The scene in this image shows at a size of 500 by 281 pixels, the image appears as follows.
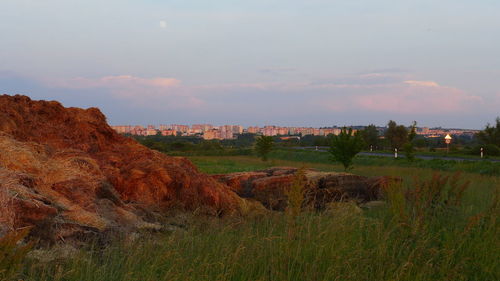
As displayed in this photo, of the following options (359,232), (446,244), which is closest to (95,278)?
(359,232)

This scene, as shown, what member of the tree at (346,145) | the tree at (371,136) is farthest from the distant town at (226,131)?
the tree at (346,145)

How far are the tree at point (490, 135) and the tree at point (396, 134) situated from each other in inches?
454

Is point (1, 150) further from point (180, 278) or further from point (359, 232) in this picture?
point (359, 232)

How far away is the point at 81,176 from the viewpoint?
26.9 feet

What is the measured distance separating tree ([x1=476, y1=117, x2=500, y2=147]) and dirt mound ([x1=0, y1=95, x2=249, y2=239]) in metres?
50.2

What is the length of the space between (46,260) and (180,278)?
1.58m

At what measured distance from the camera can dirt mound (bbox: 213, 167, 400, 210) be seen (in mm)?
11602

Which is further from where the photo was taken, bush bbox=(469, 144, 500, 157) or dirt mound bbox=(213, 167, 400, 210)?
bush bbox=(469, 144, 500, 157)

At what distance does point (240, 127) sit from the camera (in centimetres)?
16475

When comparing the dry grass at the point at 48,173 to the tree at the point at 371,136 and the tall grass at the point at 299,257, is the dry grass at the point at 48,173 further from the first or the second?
the tree at the point at 371,136

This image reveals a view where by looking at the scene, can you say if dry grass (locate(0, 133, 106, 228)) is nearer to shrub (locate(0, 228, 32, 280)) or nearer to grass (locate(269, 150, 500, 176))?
shrub (locate(0, 228, 32, 280))

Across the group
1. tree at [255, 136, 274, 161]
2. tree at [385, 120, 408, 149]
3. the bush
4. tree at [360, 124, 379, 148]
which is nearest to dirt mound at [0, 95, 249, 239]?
tree at [255, 136, 274, 161]

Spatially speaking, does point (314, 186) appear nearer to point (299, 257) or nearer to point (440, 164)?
point (299, 257)

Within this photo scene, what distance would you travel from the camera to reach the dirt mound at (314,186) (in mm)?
11602
